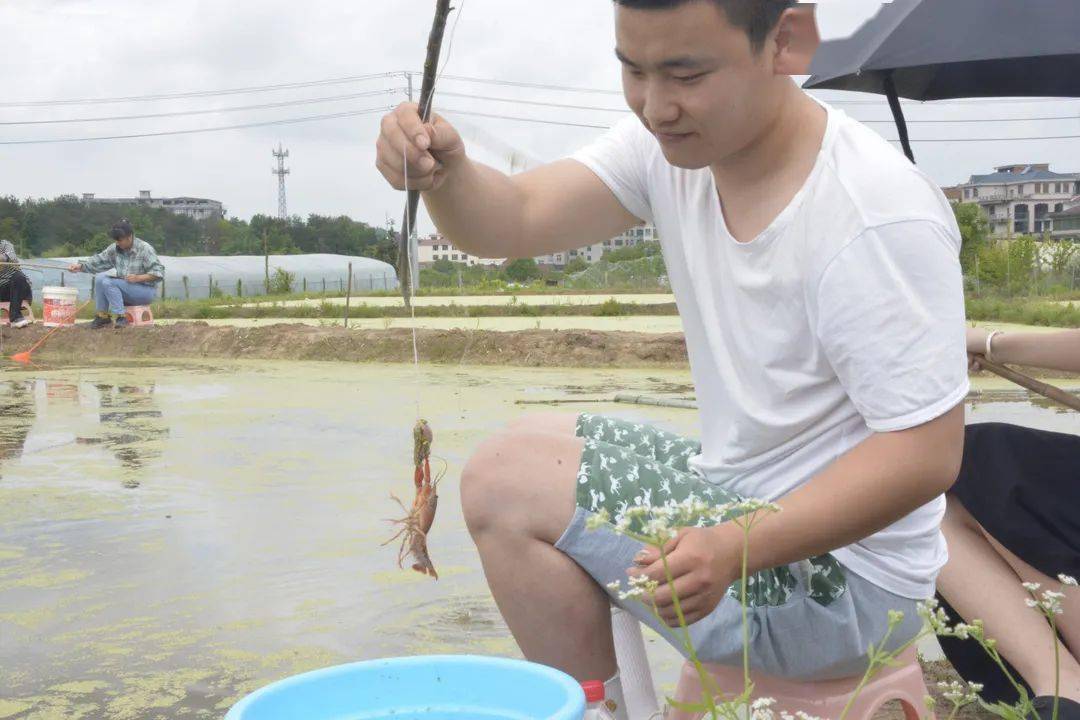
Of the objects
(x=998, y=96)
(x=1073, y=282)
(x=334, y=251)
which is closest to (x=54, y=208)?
(x=334, y=251)

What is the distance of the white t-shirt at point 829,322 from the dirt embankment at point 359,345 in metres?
8.56

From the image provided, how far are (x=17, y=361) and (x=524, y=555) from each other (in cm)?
1205

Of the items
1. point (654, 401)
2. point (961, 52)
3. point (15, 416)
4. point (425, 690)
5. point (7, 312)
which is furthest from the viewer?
point (7, 312)

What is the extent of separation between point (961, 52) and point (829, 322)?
7.55 ft

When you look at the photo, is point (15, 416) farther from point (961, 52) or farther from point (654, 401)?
point (961, 52)

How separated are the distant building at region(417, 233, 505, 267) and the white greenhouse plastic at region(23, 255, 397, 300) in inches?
1124

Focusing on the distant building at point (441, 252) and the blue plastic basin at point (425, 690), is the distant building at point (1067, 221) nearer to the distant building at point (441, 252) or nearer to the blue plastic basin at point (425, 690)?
the distant building at point (441, 252)

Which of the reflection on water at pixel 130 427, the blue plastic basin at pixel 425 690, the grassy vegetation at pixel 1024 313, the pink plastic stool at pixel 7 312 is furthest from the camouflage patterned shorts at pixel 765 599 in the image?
the pink plastic stool at pixel 7 312

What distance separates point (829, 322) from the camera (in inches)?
62.8

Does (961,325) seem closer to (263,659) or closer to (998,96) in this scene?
(263,659)

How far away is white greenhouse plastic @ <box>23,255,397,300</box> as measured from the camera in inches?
1395

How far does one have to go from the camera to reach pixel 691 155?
1.68m

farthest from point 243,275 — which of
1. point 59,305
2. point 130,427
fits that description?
point 130,427

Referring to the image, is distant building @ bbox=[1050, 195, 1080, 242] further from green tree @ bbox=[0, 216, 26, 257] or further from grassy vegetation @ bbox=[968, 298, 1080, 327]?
grassy vegetation @ bbox=[968, 298, 1080, 327]
